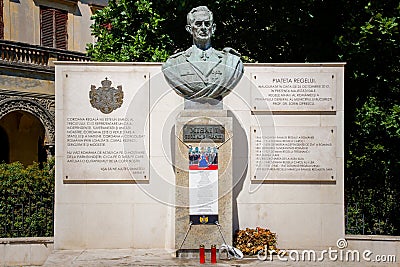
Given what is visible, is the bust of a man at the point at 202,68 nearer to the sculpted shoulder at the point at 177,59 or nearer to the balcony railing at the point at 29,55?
the sculpted shoulder at the point at 177,59

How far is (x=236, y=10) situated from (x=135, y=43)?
86.6 inches

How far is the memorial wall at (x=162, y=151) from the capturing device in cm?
1024

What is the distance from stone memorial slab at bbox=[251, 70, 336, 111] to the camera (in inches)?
404

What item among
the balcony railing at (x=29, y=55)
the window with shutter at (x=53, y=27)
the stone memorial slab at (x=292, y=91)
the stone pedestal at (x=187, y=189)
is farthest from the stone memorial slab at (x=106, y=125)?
the window with shutter at (x=53, y=27)

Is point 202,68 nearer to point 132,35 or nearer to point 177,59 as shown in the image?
point 177,59

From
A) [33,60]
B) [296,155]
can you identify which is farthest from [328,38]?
[33,60]

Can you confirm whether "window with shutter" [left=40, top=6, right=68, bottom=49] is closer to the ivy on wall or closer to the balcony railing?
the balcony railing

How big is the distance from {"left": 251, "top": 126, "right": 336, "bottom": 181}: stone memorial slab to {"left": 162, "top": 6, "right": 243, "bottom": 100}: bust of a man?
89 centimetres

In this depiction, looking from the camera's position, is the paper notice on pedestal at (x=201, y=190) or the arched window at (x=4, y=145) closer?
the paper notice on pedestal at (x=201, y=190)

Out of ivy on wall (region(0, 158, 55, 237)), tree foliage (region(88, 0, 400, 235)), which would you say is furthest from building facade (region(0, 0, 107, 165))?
ivy on wall (region(0, 158, 55, 237))

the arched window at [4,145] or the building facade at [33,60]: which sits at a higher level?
the building facade at [33,60]

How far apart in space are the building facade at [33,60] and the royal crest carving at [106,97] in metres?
9.57

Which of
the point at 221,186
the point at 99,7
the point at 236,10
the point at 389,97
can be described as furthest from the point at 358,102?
the point at 99,7

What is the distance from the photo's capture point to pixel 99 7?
2575 cm
